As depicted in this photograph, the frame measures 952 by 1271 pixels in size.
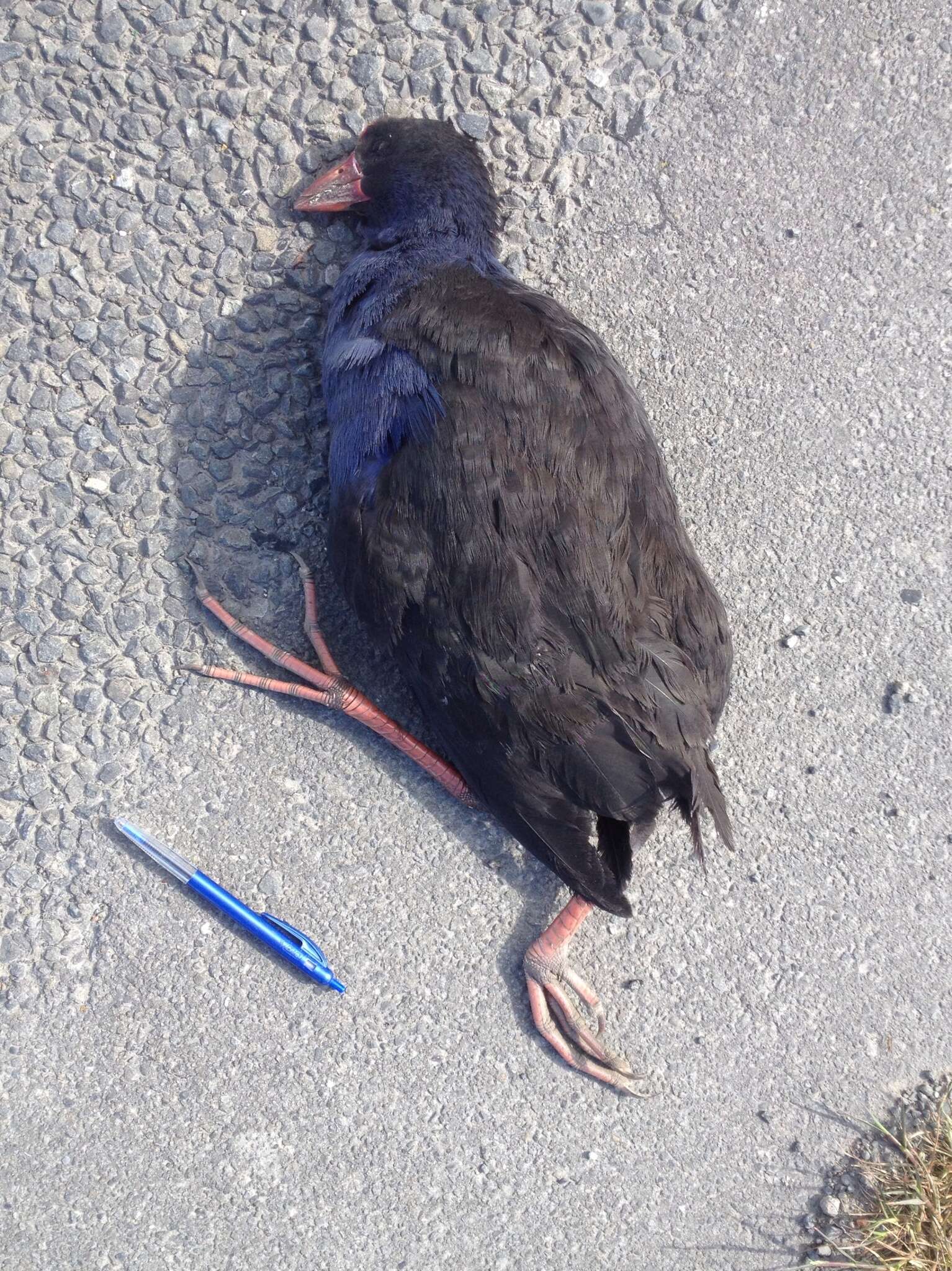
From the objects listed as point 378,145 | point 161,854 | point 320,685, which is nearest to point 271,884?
point 161,854

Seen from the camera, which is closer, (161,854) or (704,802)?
(704,802)

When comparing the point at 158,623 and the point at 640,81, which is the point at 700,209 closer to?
the point at 640,81

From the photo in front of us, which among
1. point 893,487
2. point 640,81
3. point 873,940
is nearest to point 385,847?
point 873,940

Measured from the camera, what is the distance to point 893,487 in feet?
8.72

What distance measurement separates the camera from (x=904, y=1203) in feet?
8.06

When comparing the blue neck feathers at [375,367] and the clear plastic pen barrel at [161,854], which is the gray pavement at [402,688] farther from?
the blue neck feathers at [375,367]

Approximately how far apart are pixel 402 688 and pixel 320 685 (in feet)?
0.71

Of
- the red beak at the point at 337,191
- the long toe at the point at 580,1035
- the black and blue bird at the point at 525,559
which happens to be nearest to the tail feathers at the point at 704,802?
the black and blue bird at the point at 525,559

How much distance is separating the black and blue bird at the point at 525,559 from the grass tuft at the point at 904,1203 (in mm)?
1016

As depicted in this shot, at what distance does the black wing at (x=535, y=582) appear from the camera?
207cm

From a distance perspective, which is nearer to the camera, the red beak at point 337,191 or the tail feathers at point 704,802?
the tail feathers at point 704,802

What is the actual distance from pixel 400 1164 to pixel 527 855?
84 cm

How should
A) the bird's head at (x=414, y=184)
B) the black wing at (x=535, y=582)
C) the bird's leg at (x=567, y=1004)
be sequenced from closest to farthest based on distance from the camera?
1. the black wing at (x=535, y=582)
2. the bird's head at (x=414, y=184)
3. the bird's leg at (x=567, y=1004)

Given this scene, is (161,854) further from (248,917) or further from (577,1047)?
(577,1047)
